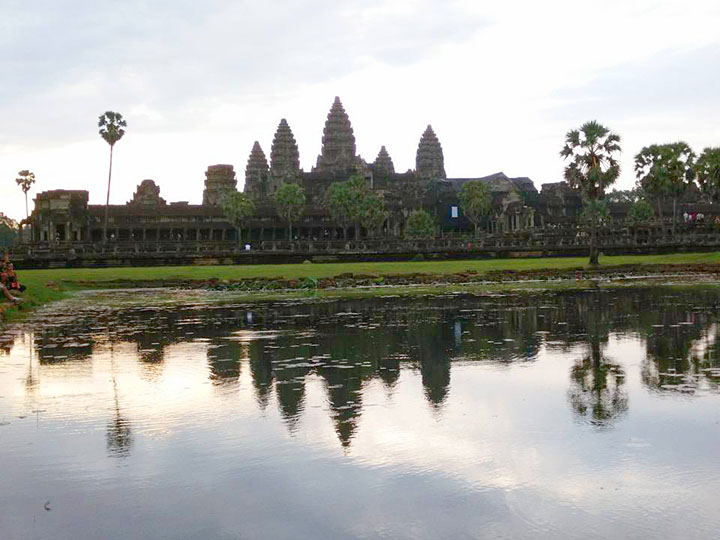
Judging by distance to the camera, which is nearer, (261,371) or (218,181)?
(261,371)

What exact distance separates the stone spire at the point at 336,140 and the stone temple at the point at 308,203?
0.19 metres

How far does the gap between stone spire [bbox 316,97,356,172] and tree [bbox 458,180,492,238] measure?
3729 centimetres

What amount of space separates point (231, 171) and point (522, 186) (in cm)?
5377

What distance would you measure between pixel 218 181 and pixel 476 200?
5878 centimetres

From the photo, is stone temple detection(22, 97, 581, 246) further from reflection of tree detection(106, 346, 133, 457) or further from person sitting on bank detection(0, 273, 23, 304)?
reflection of tree detection(106, 346, 133, 457)

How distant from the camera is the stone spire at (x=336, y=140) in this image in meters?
163

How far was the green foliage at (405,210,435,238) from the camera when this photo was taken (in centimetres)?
12912

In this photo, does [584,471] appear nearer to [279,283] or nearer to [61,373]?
[61,373]

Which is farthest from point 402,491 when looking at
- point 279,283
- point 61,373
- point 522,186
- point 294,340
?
point 522,186

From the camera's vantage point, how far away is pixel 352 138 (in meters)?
166

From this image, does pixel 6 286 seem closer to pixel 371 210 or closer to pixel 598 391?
pixel 598 391

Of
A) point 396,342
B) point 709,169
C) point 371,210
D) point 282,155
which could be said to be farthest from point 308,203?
point 396,342

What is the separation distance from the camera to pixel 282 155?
16538cm

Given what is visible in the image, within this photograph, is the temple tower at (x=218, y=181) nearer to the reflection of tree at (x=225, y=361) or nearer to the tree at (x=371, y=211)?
the tree at (x=371, y=211)
